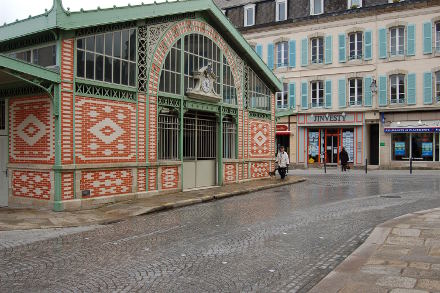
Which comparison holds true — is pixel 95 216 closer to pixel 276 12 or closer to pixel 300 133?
pixel 300 133

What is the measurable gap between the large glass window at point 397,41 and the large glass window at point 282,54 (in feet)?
24.2

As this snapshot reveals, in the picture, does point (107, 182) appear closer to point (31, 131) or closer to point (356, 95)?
point (31, 131)

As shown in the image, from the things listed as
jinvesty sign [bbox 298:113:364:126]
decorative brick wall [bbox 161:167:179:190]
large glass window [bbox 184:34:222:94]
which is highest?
large glass window [bbox 184:34:222:94]

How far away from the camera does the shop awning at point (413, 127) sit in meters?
27.6

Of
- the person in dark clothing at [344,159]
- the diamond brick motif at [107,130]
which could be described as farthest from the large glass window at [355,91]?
the diamond brick motif at [107,130]

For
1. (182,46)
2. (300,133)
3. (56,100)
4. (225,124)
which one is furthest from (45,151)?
(300,133)

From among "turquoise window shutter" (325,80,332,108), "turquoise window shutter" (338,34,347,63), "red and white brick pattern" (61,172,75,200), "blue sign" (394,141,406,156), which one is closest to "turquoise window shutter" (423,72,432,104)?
"blue sign" (394,141,406,156)

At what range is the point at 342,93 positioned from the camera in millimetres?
30500

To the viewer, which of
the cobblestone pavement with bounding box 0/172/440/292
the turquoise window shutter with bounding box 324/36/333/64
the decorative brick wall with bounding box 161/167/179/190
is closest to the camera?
the cobblestone pavement with bounding box 0/172/440/292

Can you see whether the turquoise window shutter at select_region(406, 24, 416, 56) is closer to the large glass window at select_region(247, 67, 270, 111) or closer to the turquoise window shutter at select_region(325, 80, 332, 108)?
the turquoise window shutter at select_region(325, 80, 332, 108)

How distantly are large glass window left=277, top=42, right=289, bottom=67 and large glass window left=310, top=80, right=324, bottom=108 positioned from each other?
2.72m

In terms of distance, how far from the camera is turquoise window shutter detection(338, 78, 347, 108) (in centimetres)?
3041

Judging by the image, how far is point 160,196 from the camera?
13.2 meters

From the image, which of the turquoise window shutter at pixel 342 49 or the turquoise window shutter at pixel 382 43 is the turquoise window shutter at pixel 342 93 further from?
the turquoise window shutter at pixel 382 43
